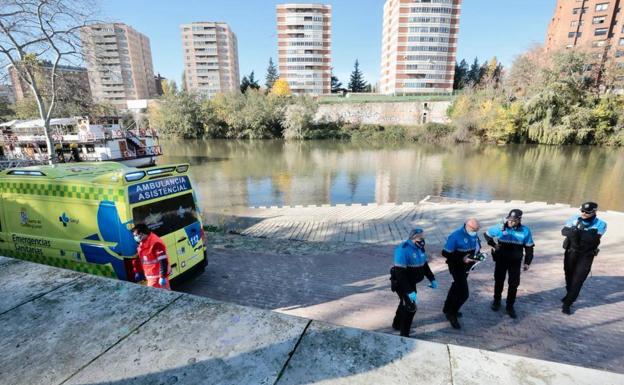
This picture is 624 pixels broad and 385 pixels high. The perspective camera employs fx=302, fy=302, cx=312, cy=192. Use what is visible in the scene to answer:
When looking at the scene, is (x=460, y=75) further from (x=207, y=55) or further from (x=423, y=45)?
(x=207, y=55)

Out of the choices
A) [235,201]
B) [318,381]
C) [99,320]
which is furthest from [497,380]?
[235,201]

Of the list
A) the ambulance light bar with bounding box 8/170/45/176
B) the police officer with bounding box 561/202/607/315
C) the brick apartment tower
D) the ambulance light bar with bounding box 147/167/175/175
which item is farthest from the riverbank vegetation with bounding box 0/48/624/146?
the police officer with bounding box 561/202/607/315

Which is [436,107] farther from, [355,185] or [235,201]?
[235,201]

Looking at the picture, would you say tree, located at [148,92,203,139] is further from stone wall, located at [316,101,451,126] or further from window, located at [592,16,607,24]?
window, located at [592,16,607,24]

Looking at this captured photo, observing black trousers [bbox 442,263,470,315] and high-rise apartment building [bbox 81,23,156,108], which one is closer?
black trousers [bbox 442,263,470,315]

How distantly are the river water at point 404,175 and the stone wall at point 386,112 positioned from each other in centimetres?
1846

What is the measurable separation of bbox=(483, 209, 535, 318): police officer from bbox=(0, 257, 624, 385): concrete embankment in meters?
3.36

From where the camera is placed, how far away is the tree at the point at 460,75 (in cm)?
Result: 8450

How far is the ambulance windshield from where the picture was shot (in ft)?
15.0

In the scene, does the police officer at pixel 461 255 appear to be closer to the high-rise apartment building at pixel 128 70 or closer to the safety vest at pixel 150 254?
the safety vest at pixel 150 254

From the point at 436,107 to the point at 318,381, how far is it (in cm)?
6199

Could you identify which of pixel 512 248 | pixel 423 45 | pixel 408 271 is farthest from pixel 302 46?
pixel 408 271

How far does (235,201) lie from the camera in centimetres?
1833


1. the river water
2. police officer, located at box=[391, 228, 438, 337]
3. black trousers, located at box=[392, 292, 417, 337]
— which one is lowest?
the river water
